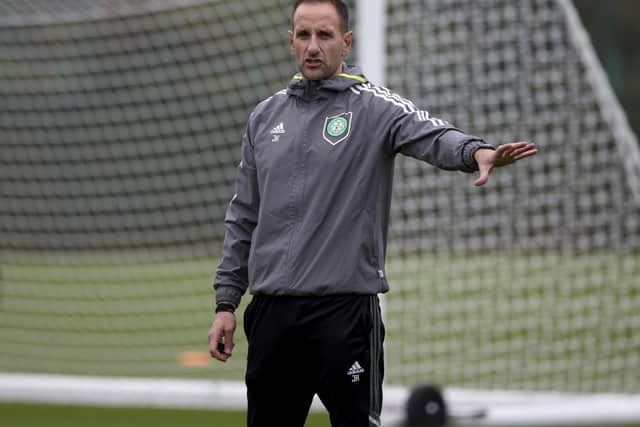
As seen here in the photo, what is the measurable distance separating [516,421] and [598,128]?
1.80 m

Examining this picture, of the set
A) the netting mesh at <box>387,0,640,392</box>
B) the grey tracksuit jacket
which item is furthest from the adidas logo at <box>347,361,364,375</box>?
the netting mesh at <box>387,0,640,392</box>

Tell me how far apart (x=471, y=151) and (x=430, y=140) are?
180mm

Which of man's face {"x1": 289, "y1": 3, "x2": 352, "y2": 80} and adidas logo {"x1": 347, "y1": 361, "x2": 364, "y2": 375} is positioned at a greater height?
man's face {"x1": 289, "y1": 3, "x2": 352, "y2": 80}

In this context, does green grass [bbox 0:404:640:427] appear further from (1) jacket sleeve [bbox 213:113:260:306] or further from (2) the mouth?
(2) the mouth

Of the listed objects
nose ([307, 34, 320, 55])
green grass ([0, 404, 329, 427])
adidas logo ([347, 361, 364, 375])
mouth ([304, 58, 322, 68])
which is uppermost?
nose ([307, 34, 320, 55])

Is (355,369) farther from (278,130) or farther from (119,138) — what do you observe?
(119,138)

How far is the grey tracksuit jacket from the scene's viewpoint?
3164mm

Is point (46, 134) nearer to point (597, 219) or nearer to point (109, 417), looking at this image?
point (109, 417)

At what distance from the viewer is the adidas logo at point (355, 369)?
3146 millimetres

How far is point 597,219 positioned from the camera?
22.7ft

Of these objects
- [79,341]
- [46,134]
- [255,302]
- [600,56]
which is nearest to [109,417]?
[79,341]

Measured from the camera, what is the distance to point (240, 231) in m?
3.43

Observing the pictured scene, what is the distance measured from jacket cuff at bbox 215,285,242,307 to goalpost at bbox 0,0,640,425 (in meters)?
2.29

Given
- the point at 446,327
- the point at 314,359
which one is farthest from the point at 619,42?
the point at 314,359
